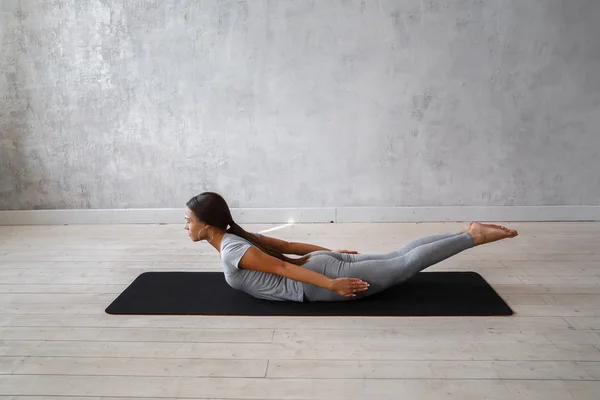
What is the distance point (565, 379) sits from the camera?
→ 79.7 inches

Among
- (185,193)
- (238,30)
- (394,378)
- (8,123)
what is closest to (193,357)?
(394,378)

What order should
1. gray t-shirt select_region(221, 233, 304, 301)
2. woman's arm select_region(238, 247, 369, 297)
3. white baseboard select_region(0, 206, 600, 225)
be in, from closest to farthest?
woman's arm select_region(238, 247, 369, 297) < gray t-shirt select_region(221, 233, 304, 301) < white baseboard select_region(0, 206, 600, 225)

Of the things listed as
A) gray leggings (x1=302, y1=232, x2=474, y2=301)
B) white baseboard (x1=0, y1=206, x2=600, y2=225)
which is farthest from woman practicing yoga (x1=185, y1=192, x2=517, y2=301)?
white baseboard (x1=0, y1=206, x2=600, y2=225)

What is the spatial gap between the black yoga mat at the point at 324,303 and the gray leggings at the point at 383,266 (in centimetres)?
7

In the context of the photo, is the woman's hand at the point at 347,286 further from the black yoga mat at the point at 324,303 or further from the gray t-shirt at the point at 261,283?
the gray t-shirt at the point at 261,283

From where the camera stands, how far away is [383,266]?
8.73ft

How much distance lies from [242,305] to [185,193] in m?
2.02

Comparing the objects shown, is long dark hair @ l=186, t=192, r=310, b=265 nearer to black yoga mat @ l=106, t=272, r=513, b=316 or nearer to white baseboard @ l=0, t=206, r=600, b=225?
black yoga mat @ l=106, t=272, r=513, b=316

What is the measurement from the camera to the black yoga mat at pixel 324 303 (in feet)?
8.63

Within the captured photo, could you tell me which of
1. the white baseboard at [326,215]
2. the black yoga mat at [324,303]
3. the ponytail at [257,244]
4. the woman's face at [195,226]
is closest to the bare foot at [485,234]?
the black yoga mat at [324,303]

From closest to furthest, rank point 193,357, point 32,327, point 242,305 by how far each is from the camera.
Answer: point 193,357 < point 32,327 < point 242,305

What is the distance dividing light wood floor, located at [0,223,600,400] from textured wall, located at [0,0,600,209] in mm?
1216

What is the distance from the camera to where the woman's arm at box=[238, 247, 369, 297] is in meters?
2.54

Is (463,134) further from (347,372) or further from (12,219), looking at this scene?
(12,219)
